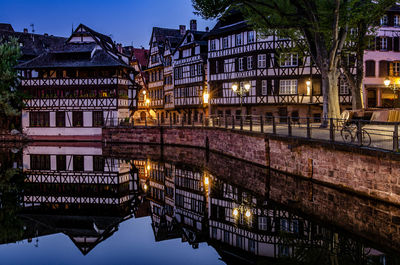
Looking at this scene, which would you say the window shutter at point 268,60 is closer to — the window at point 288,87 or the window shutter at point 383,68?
the window at point 288,87

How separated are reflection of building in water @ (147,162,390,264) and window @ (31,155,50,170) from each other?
9809mm

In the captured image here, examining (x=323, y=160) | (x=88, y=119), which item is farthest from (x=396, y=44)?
(x=88, y=119)

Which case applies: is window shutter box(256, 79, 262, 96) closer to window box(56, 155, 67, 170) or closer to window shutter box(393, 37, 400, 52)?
window shutter box(393, 37, 400, 52)

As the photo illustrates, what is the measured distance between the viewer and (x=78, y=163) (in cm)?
2692

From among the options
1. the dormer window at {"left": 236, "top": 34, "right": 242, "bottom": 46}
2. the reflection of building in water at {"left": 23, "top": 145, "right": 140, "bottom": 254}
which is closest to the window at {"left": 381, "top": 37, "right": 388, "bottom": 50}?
the dormer window at {"left": 236, "top": 34, "right": 242, "bottom": 46}

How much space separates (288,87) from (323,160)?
22.8 meters

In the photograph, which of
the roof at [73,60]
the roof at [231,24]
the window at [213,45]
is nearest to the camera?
the roof at [231,24]

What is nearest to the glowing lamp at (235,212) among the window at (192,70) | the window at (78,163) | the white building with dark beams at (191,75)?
the window at (78,163)

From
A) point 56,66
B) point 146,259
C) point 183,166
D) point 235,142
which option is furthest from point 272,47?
point 146,259

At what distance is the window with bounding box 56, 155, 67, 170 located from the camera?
25.5 m

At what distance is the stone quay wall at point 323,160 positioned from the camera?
1234 cm

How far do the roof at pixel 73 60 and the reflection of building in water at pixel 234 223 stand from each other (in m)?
26.1

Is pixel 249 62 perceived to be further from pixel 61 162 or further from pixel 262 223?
pixel 262 223

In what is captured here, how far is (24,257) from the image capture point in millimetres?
10000
